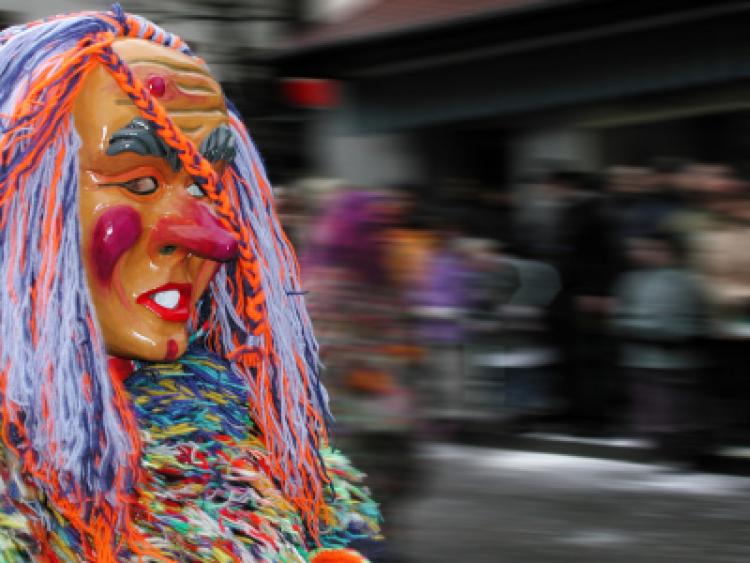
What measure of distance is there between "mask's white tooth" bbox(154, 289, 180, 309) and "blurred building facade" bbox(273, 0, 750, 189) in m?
5.28

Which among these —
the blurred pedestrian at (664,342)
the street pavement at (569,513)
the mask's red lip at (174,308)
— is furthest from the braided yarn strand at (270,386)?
the blurred pedestrian at (664,342)

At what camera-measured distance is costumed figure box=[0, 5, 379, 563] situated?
65.7 inches

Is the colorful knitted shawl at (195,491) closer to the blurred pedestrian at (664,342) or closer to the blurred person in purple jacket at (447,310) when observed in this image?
the blurred person in purple jacket at (447,310)

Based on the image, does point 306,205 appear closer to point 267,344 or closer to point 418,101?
point 267,344

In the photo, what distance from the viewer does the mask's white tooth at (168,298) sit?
1.83m

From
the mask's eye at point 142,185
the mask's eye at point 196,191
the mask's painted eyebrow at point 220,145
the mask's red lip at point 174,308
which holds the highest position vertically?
the mask's painted eyebrow at point 220,145

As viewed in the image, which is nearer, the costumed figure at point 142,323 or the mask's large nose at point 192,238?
the costumed figure at point 142,323

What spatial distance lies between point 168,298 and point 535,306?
5.55 meters

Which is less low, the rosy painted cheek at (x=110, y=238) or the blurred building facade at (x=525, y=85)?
the blurred building facade at (x=525, y=85)

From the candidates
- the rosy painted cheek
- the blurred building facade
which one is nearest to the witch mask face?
the rosy painted cheek

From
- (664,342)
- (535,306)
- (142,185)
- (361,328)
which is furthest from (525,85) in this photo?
(142,185)

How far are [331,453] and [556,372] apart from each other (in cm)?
537

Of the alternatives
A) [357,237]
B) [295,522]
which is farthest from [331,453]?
[357,237]

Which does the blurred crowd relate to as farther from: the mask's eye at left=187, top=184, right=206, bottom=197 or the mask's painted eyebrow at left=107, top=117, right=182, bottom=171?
the mask's painted eyebrow at left=107, top=117, right=182, bottom=171
